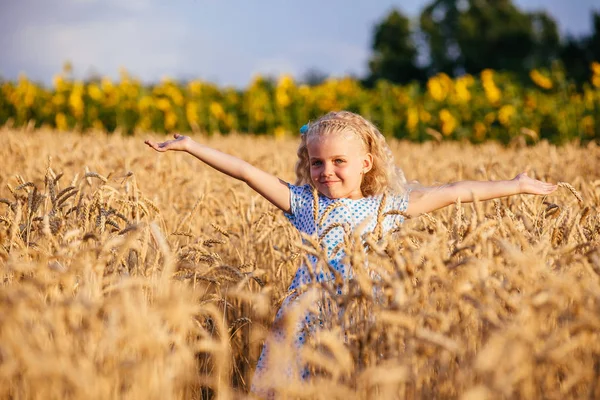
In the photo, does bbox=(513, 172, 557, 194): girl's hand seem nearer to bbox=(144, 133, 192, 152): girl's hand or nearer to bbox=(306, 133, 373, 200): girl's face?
bbox=(306, 133, 373, 200): girl's face

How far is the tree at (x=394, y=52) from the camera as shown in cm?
3912

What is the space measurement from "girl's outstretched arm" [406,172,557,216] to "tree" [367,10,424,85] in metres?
35.2

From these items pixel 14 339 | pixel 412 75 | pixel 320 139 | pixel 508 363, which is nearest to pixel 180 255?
pixel 320 139

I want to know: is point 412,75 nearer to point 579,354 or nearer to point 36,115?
point 36,115

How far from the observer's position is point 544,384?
5.46ft

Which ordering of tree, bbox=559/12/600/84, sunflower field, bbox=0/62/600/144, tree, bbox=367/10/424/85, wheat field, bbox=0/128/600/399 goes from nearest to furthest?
wheat field, bbox=0/128/600/399
sunflower field, bbox=0/62/600/144
tree, bbox=559/12/600/84
tree, bbox=367/10/424/85

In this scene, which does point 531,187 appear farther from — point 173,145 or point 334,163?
point 173,145

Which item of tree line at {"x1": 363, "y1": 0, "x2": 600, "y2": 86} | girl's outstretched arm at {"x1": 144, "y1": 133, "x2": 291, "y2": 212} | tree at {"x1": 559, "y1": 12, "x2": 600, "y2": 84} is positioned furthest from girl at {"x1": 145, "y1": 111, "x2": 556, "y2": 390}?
tree line at {"x1": 363, "y1": 0, "x2": 600, "y2": 86}

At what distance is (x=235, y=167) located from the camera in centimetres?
289

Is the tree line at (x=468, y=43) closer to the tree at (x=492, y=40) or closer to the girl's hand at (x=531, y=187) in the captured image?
the tree at (x=492, y=40)

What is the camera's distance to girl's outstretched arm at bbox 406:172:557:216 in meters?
2.89

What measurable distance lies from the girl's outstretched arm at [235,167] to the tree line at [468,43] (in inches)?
1384

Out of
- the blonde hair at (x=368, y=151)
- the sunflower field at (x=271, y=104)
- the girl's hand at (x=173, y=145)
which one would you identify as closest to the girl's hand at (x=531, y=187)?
the blonde hair at (x=368, y=151)

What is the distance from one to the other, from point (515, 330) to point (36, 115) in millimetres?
13567
